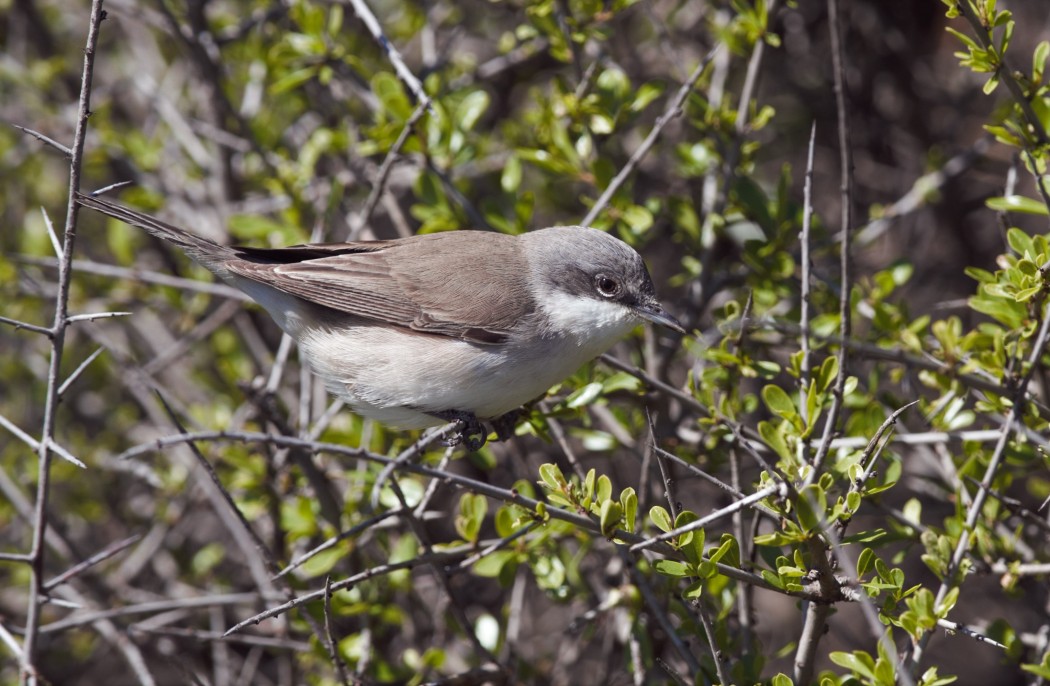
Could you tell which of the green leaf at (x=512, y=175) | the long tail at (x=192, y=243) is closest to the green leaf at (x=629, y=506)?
the green leaf at (x=512, y=175)

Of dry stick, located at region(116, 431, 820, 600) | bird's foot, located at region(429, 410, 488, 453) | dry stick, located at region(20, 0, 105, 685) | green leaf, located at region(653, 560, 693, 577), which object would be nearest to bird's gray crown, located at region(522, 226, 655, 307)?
bird's foot, located at region(429, 410, 488, 453)

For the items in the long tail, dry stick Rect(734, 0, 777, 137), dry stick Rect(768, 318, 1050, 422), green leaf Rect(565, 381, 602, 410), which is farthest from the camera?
dry stick Rect(734, 0, 777, 137)

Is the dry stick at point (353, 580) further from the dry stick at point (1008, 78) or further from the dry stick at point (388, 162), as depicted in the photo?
the dry stick at point (1008, 78)

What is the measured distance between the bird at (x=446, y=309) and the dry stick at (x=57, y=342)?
29.4 inches

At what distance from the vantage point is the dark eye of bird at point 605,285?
3312 millimetres

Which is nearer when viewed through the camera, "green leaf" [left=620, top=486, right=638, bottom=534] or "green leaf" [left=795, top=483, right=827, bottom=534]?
"green leaf" [left=795, top=483, right=827, bottom=534]

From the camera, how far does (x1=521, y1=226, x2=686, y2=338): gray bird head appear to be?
3211 mm

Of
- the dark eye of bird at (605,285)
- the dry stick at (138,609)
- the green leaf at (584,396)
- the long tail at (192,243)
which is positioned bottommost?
the dry stick at (138,609)

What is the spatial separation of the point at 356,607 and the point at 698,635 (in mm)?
1265

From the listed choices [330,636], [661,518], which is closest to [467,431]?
[330,636]

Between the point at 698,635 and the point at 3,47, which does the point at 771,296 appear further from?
the point at 3,47

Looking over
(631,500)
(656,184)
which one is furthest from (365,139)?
(631,500)

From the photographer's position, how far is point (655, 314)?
3.21 meters

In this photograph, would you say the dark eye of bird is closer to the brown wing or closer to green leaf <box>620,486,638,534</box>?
the brown wing
